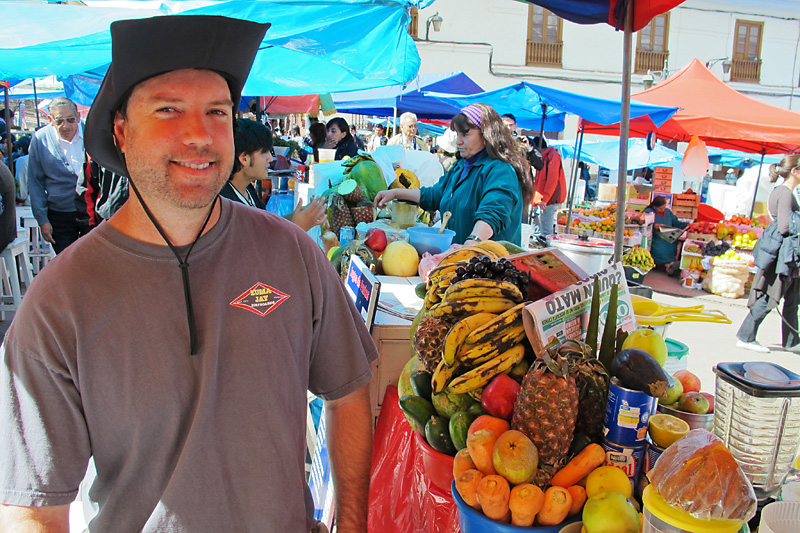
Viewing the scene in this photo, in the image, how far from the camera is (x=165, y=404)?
1.31 m

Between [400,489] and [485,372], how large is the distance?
0.77 m

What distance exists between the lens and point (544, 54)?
79.2ft

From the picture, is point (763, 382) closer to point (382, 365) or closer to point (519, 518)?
point (519, 518)

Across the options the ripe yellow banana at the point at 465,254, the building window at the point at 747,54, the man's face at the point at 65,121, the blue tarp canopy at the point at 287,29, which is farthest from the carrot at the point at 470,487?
the building window at the point at 747,54

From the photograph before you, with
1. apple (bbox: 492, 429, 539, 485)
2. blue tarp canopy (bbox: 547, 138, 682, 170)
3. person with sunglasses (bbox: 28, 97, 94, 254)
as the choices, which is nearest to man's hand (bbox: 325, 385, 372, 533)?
apple (bbox: 492, 429, 539, 485)

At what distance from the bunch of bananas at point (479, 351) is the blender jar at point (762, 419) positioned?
495mm

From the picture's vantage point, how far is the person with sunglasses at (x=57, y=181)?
6.29 metres

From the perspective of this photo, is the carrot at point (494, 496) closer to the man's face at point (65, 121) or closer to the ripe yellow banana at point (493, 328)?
the ripe yellow banana at point (493, 328)

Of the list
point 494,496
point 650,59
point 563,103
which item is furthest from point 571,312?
point 650,59

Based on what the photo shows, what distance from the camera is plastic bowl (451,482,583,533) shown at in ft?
3.87

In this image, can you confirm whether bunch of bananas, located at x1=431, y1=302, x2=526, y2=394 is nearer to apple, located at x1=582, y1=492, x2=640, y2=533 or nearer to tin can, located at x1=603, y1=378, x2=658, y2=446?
tin can, located at x1=603, y1=378, x2=658, y2=446

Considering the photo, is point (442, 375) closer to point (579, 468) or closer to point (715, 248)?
point (579, 468)

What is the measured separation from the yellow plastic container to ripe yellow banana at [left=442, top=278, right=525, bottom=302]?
0.67 metres

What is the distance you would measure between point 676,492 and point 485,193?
273cm
